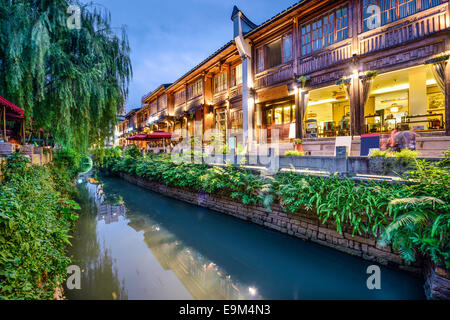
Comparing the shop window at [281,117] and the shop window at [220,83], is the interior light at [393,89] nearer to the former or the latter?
the shop window at [281,117]

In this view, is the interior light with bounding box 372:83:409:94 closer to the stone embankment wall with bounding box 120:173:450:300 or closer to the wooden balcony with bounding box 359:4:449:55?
the wooden balcony with bounding box 359:4:449:55

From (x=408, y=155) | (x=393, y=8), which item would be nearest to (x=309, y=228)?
(x=408, y=155)

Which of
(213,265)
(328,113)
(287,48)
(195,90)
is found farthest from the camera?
(195,90)

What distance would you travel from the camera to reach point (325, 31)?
413 inches

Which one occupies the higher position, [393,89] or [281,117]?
[393,89]

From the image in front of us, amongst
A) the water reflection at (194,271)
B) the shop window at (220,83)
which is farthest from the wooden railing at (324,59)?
the water reflection at (194,271)

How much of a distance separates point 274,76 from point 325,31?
10.9ft

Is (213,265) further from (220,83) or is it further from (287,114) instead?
(220,83)

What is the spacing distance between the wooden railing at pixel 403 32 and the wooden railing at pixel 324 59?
0.66 metres

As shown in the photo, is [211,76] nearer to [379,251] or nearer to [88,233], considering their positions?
[88,233]

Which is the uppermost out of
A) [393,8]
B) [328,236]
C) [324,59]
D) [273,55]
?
[273,55]

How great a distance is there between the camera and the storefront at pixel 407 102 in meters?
8.95

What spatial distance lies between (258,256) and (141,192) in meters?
12.1
